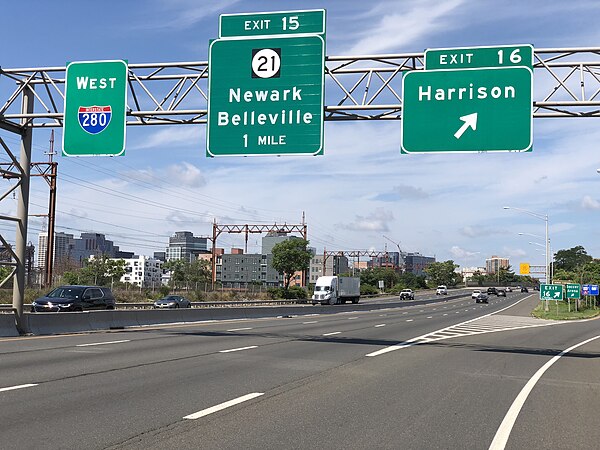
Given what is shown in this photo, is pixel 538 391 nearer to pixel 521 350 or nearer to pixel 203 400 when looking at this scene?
pixel 203 400

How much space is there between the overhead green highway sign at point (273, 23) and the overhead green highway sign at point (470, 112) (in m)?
3.24

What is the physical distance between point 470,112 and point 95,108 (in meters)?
10.9

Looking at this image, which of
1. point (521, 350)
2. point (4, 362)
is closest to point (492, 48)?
point (521, 350)

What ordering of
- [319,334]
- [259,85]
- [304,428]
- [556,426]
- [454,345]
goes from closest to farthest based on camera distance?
[304,428] < [556,426] < [259,85] < [454,345] < [319,334]

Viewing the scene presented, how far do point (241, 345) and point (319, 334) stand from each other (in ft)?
21.9

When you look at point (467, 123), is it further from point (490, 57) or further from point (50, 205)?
point (50, 205)

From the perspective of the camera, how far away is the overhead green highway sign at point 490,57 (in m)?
17.9

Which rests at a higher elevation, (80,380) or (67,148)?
(67,148)

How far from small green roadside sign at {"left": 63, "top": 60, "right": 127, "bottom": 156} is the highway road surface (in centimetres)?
580

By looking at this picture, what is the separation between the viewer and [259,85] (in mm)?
19062

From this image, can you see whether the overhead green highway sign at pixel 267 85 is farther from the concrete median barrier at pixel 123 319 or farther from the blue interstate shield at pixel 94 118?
the concrete median barrier at pixel 123 319

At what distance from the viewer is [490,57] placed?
18.0 meters

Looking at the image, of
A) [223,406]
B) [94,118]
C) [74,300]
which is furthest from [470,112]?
[74,300]

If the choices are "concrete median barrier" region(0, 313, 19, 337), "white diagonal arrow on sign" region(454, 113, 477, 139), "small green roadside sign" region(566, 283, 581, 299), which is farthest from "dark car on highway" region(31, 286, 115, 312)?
"small green roadside sign" region(566, 283, 581, 299)
